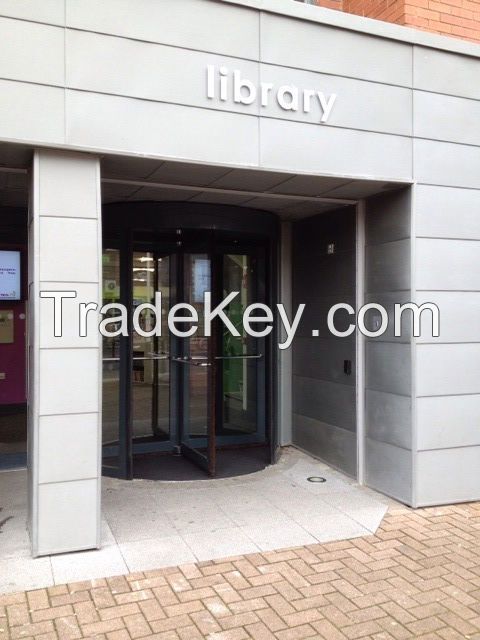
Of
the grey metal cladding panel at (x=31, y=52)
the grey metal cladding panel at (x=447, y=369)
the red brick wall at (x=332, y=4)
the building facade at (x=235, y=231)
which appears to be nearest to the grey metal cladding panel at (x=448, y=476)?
the building facade at (x=235, y=231)

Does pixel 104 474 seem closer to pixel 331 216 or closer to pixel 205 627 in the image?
pixel 205 627

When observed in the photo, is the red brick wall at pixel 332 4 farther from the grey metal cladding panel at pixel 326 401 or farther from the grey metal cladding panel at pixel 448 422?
the grey metal cladding panel at pixel 448 422

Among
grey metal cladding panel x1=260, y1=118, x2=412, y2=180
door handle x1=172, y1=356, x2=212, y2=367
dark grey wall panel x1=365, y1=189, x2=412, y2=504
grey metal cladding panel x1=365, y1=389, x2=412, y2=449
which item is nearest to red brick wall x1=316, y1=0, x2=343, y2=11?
grey metal cladding panel x1=260, y1=118, x2=412, y2=180

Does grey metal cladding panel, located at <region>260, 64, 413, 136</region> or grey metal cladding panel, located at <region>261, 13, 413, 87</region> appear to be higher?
grey metal cladding panel, located at <region>261, 13, 413, 87</region>

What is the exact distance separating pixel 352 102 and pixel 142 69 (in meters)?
1.75

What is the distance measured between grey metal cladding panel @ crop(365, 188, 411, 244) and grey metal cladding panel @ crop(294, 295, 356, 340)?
69 centimetres

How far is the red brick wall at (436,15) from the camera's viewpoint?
209 inches

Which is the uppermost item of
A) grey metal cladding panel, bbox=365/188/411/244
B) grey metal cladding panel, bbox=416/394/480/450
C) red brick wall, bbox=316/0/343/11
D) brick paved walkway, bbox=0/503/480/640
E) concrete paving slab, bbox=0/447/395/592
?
red brick wall, bbox=316/0/343/11

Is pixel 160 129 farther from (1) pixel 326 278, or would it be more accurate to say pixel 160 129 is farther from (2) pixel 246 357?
(2) pixel 246 357

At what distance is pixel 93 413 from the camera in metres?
4.09

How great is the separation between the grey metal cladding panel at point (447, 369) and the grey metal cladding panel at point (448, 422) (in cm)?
8

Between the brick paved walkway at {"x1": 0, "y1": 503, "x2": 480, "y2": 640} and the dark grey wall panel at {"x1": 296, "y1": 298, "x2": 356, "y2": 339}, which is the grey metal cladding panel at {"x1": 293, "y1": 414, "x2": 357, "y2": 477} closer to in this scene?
the dark grey wall panel at {"x1": 296, "y1": 298, "x2": 356, "y2": 339}

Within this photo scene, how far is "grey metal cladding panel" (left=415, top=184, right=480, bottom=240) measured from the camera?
16.6ft

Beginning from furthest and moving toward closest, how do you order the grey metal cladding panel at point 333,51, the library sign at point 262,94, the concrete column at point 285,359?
the concrete column at point 285,359, the grey metal cladding panel at point 333,51, the library sign at point 262,94
